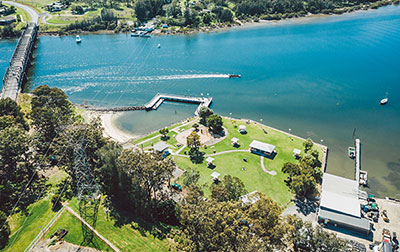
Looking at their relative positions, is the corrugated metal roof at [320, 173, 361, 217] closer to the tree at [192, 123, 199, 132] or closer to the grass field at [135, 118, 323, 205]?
the grass field at [135, 118, 323, 205]

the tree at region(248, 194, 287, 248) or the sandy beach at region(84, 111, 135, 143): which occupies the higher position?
the tree at region(248, 194, 287, 248)

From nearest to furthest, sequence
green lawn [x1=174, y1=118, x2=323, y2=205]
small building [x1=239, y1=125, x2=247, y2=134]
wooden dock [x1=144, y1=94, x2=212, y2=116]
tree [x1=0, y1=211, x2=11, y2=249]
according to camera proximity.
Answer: tree [x1=0, y1=211, x2=11, y2=249], green lawn [x1=174, y1=118, x2=323, y2=205], small building [x1=239, y1=125, x2=247, y2=134], wooden dock [x1=144, y1=94, x2=212, y2=116]

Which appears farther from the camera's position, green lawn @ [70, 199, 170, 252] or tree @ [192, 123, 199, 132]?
tree @ [192, 123, 199, 132]

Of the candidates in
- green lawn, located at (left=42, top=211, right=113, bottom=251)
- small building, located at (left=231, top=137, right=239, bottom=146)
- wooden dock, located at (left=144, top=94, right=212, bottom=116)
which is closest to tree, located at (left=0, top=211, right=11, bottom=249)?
green lawn, located at (left=42, top=211, right=113, bottom=251)

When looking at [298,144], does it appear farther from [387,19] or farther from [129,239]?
[387,19]

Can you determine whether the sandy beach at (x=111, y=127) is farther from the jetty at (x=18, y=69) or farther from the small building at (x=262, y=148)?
the small building at (x=262, y=148)

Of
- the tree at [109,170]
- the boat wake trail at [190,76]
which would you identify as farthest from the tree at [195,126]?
the boat wake trail at [190,76]

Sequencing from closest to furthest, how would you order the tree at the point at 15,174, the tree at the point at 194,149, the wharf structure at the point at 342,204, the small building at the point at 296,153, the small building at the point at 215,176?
1. the wharf structure at the point at 342,204
2. the tree at the point at 15,174
3. the small building at the point at 215,176
4. the small building at the point at 296,153
5. the tree at the point at 194,149

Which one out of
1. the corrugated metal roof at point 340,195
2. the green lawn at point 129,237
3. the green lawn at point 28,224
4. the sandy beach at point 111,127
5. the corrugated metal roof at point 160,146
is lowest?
the sandy beach at point 111,127
